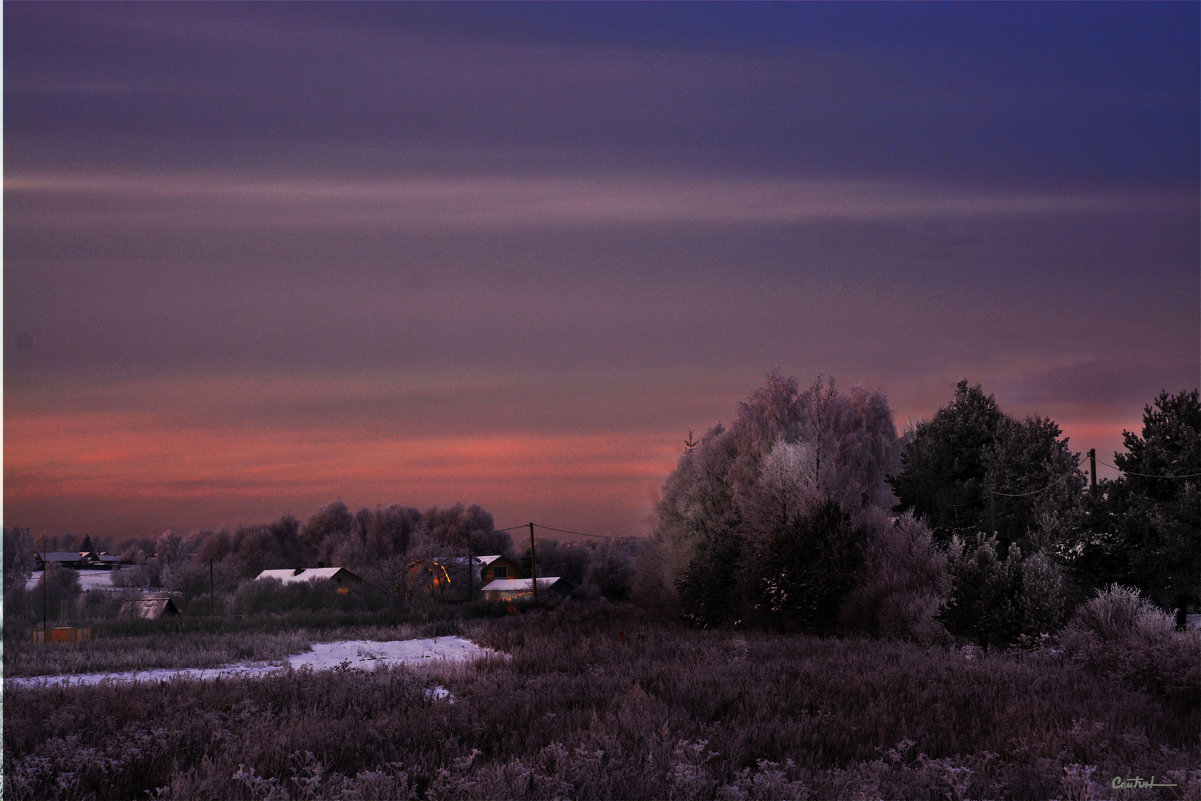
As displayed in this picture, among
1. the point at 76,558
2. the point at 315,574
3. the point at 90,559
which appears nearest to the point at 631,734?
the point at 315,574

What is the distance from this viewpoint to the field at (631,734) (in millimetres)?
7664

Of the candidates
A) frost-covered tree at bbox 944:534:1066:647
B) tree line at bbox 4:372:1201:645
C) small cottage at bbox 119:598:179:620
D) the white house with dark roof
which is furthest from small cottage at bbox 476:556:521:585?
frost-covered tree at bbox 944:534:1066:647

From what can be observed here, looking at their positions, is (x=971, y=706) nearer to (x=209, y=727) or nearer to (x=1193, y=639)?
(x=1193, y=639)

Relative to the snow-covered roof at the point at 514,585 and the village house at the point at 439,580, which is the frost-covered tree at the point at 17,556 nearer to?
the village house at the point at 439,580

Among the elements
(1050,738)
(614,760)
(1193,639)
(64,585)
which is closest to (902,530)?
(1193,639)

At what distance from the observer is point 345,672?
16.1 m

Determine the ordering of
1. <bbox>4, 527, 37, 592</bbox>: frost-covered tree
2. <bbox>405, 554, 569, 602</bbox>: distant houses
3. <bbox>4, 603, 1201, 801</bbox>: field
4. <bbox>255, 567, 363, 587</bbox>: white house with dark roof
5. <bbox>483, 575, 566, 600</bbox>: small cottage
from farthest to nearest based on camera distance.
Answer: <bbox>483, 575, 566, 600</bbox>: small cottage
<bbox>255, 567, 363, 587</bbox>: white house with dark roof
<bbox>405, 554, 569, 602</bbox>: distant houses
<bbox>4, 527, 37, 592</bbox>: frost-covered tree
<bbox>4, 603, 1201, 801</bbox>: field

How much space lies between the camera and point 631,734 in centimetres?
1007

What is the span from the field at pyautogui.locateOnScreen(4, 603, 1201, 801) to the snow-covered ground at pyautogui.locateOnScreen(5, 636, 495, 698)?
13.5ft

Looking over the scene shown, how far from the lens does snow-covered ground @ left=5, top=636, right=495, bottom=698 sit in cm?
1897

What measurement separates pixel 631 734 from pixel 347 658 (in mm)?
15722

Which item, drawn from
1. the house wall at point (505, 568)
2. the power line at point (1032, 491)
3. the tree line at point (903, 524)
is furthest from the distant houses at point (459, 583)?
the power line at point (1032, 491)

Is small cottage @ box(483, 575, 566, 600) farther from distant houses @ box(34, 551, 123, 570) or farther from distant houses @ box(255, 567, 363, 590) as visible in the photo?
distant houses @ box(34, 551, 123, 570)

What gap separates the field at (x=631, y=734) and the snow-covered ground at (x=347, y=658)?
4116 millimetres
